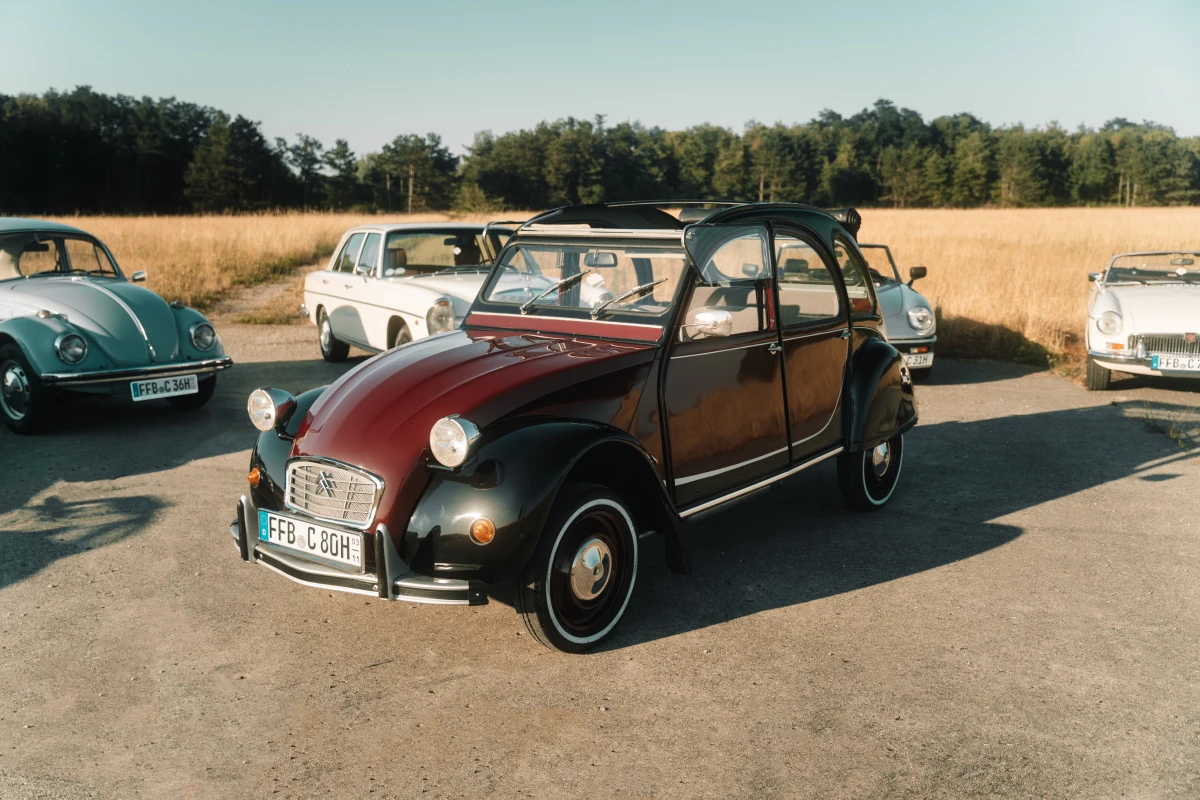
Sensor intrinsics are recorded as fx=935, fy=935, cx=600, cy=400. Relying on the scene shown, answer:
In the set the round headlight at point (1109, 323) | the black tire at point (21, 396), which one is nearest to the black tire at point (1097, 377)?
the round headlight at point (1109, 323)

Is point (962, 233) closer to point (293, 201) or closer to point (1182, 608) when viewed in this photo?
point (1182, 608)

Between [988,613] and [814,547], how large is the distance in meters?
1.16

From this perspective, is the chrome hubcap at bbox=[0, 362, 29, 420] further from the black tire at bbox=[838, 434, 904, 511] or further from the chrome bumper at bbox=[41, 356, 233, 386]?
the black tire at bbox=[838, 434, 904, 511]

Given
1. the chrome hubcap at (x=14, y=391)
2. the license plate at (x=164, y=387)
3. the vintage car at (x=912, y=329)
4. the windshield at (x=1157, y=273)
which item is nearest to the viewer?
the chrome hubcap at (x=14, y=391)

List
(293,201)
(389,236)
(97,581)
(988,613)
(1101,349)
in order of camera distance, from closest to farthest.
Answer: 1. (988,613)
2. (97,581)
3. (1101,349)
4. (389,236)
5. (293,201)

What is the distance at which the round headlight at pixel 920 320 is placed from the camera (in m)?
10.6

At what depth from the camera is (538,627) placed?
12.8 ft

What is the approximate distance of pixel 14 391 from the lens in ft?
26.9

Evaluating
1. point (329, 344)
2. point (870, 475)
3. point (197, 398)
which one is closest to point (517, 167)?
point (329, 344)

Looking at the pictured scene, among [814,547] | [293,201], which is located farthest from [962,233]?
[293,201]

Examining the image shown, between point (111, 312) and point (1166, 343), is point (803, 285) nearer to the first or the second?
point (1166, 343)

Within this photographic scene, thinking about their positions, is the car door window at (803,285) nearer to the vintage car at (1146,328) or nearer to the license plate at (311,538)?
the license plate at (311,538)

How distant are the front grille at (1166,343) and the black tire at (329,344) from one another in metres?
9.20

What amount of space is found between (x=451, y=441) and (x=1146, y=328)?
8.67 metres
